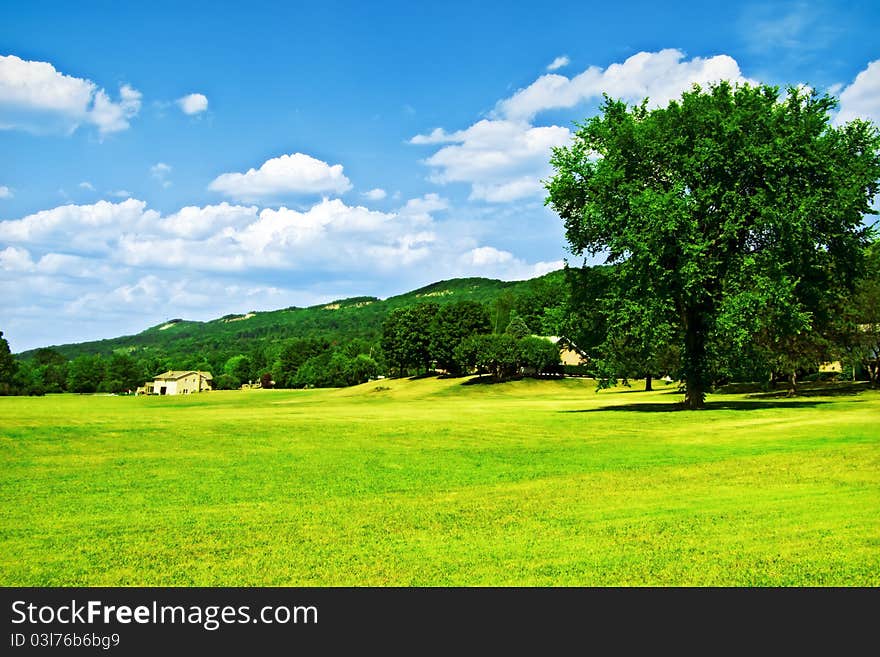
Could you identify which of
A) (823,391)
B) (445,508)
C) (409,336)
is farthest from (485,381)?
(445,508)

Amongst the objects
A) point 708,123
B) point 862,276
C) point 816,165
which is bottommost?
point 862,276

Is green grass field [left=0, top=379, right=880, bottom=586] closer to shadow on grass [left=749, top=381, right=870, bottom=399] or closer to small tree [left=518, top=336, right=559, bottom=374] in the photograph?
shadow on grass [left=749, top=381, right=870, bottom=399]

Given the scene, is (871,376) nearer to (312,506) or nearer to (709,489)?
(709,489)

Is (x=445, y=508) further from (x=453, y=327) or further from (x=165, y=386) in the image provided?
(x=165, y=386)

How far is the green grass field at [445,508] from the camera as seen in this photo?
10.1 m

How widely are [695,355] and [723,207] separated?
10.3 metres

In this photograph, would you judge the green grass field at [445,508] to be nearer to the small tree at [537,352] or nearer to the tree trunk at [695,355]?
the tree trunk at [695,355]

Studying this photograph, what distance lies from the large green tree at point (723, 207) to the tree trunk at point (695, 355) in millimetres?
74

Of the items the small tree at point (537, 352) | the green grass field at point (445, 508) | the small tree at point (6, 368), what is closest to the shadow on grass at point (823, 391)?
the green grass field at point (445, 508)

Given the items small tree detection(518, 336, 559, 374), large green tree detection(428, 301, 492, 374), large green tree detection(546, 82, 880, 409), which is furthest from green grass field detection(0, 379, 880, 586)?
large green tree detection(428, 301, 492, 374)

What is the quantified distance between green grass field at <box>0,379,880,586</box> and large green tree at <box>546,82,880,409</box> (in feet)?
42.2

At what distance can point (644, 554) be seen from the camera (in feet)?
35.1

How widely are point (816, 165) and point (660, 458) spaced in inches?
1121

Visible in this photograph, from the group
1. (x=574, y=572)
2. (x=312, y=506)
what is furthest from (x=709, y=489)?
(x=312, y=506)
